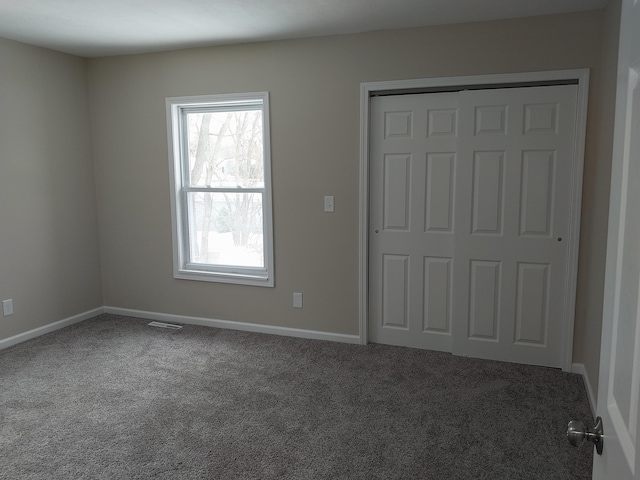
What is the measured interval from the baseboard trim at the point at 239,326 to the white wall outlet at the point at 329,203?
1.02 m

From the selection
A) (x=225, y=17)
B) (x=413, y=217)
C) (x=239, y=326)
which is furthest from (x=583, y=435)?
(x=239, y=326)

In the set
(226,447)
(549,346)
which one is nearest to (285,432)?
(226,447)

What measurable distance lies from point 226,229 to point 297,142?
1.07 meters

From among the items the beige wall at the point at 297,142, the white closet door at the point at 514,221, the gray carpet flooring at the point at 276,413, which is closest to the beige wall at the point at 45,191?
the beige wall at the point at 297,142

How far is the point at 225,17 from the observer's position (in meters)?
3.33

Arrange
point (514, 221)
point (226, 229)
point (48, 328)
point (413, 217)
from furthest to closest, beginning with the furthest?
1. point (226, 229)
2. point (48, 328)
3. point (413, 217)
4. point (514, 221)

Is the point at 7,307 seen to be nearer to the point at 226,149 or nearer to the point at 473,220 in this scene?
the point at 226,149

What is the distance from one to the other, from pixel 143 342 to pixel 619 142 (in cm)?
389

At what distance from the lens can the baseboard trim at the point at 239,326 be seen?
4.06 m

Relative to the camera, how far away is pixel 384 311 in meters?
3.95

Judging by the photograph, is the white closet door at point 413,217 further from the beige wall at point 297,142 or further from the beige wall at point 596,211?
the beige wall at point 596,211

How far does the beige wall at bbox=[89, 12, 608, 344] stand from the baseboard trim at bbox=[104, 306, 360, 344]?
0.05 m

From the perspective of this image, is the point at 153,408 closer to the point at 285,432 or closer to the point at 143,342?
the point at 285,432

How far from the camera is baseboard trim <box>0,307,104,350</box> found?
3999 millimetres
